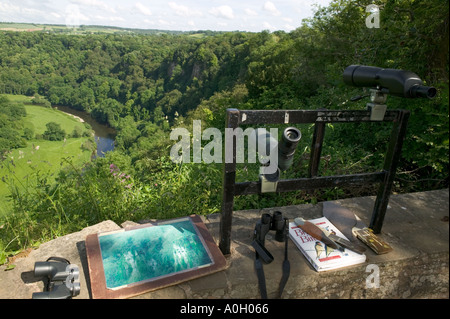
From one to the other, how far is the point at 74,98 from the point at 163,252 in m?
82.4

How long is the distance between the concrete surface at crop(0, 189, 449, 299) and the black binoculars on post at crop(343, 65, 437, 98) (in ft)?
2.27

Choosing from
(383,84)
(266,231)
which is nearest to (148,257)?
(266,231)

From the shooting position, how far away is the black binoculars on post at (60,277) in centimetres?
174

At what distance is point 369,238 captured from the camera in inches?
90.0

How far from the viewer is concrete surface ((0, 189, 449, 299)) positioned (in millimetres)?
1869

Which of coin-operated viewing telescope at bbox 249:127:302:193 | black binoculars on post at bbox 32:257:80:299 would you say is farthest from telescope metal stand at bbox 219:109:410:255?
black binoculars on post at bbox 32:257:80:299

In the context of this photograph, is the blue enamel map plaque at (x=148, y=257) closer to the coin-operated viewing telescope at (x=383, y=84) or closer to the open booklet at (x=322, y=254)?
the open booklet at (x=322, y=254)

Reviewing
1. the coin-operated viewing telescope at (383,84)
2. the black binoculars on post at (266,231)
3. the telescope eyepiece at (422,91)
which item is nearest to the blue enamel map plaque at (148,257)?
the black binoculars on post at (266,231)

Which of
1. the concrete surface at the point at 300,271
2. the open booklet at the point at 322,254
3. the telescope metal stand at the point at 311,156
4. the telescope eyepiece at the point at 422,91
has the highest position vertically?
the telescope eyepiece at the point at 422,91

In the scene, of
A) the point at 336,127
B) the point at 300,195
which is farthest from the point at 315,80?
the point at 300,195

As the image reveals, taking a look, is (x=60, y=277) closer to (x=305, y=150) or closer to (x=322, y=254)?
(x=322, y=254)

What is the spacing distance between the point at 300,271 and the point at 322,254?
0.78 feet

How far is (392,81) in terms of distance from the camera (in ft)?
5.73

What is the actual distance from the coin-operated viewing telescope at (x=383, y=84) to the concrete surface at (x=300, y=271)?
0.68m
